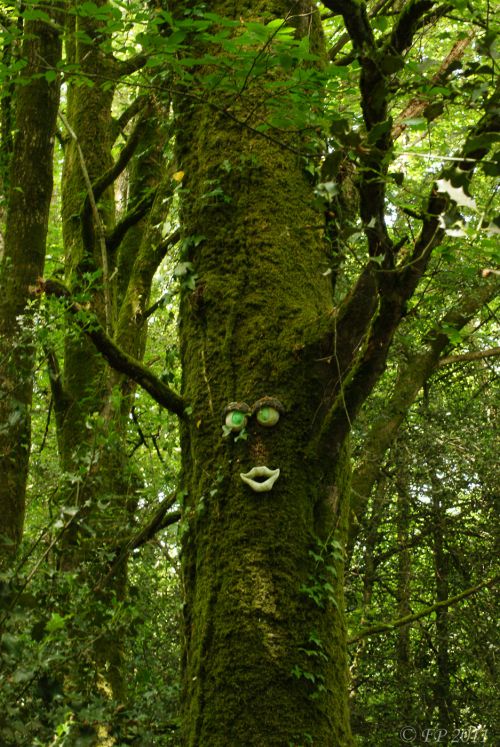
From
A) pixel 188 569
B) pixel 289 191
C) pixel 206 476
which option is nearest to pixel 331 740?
pixel 188 569

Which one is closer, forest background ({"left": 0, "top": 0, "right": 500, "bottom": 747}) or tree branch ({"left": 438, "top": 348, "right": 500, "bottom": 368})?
forest background ({"left": 0, "top": 0, "right": 500, "bottom": 747})

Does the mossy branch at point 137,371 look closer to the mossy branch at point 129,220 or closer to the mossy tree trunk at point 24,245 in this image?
the mossy tree trunk at point 24,245

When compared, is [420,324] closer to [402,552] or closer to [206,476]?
[402,552]

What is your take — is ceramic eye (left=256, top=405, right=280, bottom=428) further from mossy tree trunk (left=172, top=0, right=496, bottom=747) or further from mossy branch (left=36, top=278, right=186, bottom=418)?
mossy branch (left=36, top=278, right=186, bottom=418)

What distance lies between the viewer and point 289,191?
3562mm

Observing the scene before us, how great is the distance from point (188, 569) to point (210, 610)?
304 millimetres

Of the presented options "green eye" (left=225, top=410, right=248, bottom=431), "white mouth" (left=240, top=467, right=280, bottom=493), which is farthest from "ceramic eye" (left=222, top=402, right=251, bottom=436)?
"white mouth" (left=240, top=467, right=280, bottom=493)

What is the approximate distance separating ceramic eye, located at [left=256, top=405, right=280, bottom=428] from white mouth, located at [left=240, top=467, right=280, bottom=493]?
180 mm

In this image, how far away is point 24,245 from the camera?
4.78m

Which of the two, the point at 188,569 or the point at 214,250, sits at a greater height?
the point at 214,250

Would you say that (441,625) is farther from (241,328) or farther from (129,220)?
(241,328)

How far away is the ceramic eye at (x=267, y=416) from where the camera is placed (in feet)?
10.1

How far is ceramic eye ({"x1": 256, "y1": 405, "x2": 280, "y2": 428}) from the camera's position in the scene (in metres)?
3.07

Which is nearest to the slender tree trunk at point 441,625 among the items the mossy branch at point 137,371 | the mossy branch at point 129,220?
the mossy branch at point 129,220
